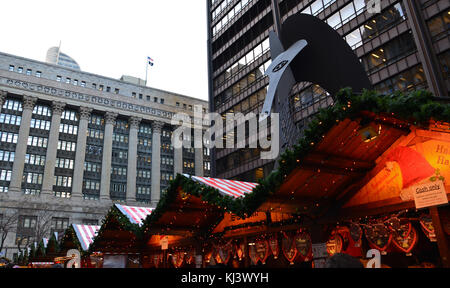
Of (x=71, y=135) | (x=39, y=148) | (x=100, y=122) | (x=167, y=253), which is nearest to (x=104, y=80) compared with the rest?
(x=100, y=122)

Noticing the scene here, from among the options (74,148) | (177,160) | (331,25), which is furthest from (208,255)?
(177,160)

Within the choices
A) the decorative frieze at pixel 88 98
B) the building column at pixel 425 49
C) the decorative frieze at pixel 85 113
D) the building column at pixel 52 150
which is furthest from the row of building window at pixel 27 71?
the building column at pixel 425 49

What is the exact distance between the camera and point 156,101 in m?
83.1

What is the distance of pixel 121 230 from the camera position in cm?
1808

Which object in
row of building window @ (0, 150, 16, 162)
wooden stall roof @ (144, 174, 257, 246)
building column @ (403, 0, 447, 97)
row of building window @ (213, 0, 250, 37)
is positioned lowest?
wooden stall roof @ (144, 174, 257, 246)

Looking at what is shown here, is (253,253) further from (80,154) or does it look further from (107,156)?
(107,156)

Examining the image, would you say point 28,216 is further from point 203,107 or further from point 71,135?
point 203,107

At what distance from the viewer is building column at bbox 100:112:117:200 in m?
68.0

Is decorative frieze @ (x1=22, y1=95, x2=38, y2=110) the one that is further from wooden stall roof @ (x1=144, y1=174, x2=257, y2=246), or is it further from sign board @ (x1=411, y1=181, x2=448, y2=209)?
sign board @ (x1=411, y1=181, x2=448, y2=209)

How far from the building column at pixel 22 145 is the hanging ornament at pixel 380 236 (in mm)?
65757

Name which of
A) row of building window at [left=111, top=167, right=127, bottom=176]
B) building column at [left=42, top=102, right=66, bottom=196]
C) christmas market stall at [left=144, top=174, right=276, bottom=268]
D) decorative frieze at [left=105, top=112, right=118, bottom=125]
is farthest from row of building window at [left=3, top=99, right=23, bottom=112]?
christmas market stall at [left=144, top=174, right=276, bottom=268]

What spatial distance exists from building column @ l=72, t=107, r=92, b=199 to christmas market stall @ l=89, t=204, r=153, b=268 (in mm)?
48860

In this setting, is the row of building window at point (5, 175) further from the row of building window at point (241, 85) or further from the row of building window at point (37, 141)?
the row of building window at point (241, 85)
